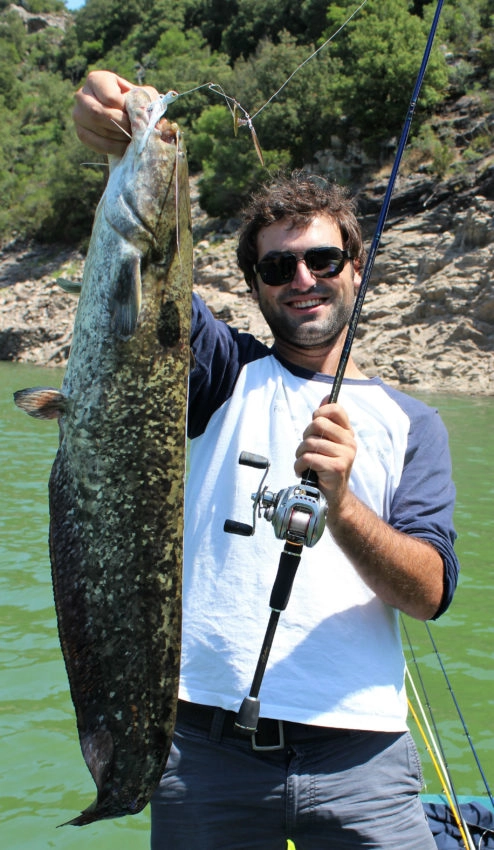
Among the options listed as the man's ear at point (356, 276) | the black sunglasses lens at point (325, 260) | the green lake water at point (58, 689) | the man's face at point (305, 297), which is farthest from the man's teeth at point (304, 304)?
the green lake water at point (58, 689)

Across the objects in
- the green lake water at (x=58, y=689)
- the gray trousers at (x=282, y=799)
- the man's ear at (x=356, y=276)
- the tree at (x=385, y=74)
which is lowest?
the green lake water at (x=58, y=689)

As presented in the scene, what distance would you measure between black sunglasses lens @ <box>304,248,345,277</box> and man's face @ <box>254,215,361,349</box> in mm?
19

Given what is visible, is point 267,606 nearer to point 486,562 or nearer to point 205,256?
point 486,562

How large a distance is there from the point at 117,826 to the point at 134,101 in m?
3.68

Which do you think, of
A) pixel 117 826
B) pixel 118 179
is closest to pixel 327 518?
pixel 118 179

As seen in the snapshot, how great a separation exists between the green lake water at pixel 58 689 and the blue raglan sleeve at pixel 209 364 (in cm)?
262

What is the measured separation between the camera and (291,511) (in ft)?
7.29

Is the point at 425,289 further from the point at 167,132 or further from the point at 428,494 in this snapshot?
the point at 167,132

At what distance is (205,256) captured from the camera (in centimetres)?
3278

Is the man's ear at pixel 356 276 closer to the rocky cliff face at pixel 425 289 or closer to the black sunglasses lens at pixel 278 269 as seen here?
the black sunglasses lens at pixel 278 269

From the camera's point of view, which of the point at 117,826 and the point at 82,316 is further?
the point at 117,826

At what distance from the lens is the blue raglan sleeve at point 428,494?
2.54 m

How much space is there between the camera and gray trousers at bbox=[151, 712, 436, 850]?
226 centimetres

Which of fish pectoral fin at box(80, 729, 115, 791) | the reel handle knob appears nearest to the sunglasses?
the reel handle knob
